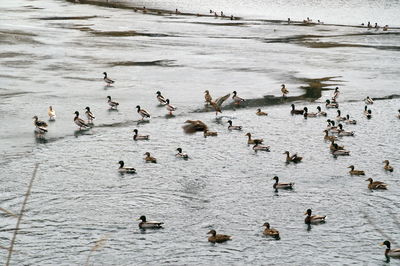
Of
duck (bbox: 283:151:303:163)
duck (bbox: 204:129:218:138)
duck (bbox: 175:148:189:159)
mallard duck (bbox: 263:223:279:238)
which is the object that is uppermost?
duck (bbox: 283:151:303:163)

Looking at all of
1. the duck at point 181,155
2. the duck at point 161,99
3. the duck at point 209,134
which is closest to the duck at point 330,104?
the duck at point 209,134

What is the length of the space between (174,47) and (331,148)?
105ft

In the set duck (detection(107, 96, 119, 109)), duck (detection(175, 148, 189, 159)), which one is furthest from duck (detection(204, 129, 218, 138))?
duck (detection(107, 96, 119, 109))

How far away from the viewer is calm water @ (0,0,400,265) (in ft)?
58.1

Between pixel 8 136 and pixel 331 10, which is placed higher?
pixel 331 10

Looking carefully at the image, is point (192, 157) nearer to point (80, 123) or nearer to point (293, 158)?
point (293, 158)

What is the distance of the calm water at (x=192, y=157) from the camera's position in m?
17.7

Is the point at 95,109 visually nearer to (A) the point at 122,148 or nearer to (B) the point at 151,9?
(A) the point at 122,148

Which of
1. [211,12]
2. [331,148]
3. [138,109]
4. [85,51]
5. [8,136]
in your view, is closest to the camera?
[331,148]

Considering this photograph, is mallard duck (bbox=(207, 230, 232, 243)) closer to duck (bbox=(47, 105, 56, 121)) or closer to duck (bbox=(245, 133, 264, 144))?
duck (bbox=(245, 133, 264, 144))

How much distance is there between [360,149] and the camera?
87.3 feet

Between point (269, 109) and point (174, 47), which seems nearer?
point (269, 109)

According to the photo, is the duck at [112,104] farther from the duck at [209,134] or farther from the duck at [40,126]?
the duck at [209,134]

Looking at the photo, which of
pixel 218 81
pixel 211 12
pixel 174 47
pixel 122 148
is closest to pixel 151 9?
pixel 211 12
